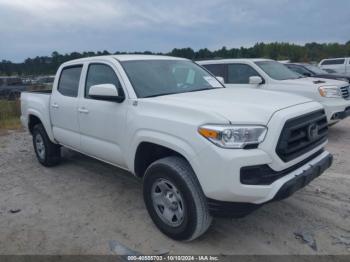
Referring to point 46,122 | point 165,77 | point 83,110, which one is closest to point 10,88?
point 46,122

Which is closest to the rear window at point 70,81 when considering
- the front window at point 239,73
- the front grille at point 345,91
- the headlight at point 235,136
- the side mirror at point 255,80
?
the headlight at point 235,136

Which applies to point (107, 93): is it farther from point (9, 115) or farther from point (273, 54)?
point (273, 54)

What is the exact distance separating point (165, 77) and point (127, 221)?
5.91 ft

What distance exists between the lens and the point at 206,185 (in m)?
2.96

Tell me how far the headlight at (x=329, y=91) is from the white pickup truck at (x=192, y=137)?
12.2 feet

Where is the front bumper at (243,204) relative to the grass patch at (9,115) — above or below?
above

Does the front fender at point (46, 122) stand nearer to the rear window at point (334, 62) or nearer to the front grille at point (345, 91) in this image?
the front grille at point (345, 91)

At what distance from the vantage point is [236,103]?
332cm

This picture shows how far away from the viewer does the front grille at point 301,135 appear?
3.01 metres

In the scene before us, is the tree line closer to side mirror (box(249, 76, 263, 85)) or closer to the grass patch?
the grass patch

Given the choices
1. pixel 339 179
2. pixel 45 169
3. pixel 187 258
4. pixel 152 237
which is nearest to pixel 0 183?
pixel 45 169

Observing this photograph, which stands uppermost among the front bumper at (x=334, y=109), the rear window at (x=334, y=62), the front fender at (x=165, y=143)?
the rear window at (x=334, y=62)

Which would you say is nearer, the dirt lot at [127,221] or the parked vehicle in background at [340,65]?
the dirt lot at [127,221]

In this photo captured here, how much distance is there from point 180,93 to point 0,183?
348 cm
